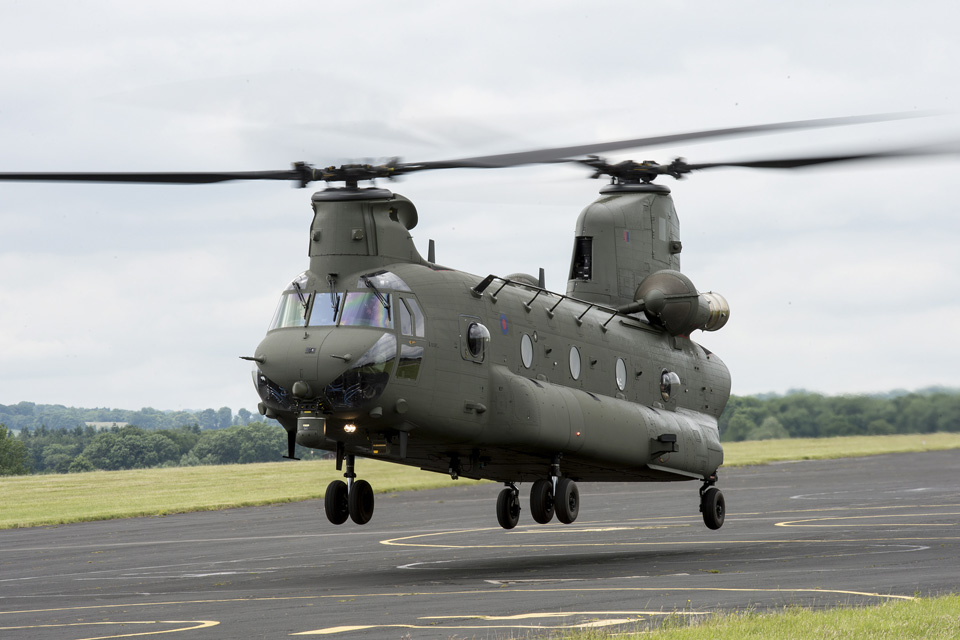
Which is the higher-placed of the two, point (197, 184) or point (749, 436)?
point (197, 184)

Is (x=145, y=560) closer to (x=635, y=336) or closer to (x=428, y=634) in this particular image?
(x=635, y=336)

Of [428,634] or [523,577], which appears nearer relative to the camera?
[428,634]

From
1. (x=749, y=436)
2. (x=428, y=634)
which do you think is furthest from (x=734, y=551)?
(x=749, y=436)

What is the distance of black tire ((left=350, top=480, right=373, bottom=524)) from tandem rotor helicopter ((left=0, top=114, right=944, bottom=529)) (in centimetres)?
3

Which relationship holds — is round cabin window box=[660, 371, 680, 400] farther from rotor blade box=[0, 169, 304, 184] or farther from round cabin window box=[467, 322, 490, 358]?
rotor blade box=[0, 169, 304, 184]

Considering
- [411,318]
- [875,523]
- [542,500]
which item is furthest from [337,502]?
[875,523]

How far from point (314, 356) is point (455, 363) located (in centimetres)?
320

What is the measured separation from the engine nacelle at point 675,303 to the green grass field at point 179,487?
94.7ft

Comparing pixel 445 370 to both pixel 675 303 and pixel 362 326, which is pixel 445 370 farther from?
pixel 675 303

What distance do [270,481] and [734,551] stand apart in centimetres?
3936

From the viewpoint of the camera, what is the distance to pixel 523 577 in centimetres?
2914

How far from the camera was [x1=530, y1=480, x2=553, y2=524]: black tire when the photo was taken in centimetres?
2830

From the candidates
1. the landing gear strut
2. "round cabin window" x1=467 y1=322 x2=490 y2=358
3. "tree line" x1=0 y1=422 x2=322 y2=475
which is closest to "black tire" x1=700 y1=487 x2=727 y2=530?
the landing gear strut

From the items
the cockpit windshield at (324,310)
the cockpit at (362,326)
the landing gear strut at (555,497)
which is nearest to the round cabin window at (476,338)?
the cockpit at (362,326)
